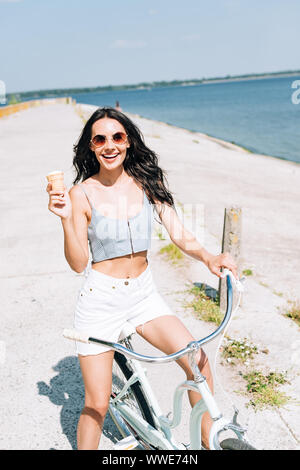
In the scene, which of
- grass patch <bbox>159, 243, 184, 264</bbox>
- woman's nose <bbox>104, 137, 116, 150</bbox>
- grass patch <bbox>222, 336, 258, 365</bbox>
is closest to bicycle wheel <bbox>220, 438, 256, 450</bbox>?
woman's nose <bbox>104, 137, 116, 150</bbox>

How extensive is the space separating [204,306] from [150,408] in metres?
2.35

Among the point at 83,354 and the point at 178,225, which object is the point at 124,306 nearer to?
the point at 83,354

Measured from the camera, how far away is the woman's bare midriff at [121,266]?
2625mm

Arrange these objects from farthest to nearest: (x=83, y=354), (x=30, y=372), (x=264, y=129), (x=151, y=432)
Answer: (x=264, y=129) < (x=30, y=372) < (x=151, y=432) < (x=83, y=354)

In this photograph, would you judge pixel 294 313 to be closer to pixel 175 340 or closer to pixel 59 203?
pixel 175 340

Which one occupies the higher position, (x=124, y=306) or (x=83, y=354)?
A: (x=124, y=306)

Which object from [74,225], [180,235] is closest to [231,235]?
[180,235]

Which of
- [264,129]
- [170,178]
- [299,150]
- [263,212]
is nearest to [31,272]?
[263,212]

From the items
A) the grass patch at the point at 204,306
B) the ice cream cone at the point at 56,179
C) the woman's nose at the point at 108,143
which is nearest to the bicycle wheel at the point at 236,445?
the ice cream cone at the point at 56,179

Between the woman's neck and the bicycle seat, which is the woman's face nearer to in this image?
the woman's neck

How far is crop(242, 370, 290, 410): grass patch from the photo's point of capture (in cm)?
351

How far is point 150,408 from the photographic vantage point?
271cm

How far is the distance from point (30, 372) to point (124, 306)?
188 centimetres
